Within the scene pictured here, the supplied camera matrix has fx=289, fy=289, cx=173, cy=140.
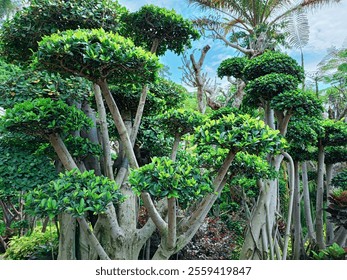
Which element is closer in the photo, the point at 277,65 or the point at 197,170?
the point at 197,170

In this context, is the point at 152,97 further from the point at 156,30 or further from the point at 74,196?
the point at 74,196

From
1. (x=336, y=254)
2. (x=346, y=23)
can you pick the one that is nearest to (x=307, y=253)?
(x=336, y=254)

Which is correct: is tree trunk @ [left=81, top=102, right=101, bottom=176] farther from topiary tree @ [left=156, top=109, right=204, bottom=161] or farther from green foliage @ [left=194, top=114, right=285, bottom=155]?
green foliage @ [left=194, top=114, right=285, bottom=155]

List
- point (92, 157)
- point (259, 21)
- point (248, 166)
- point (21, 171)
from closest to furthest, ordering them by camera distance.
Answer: point (248, 166) → point (21, 171) → point (92, 157) → point (259, 21)

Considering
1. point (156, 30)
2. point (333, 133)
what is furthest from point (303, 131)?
point (156, 30)

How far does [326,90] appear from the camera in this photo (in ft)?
19.5

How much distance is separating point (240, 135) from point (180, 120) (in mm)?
711

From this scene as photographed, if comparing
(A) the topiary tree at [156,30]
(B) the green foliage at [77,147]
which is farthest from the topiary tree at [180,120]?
(B) the green foliage at [77,147]

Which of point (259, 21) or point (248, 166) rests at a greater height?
point (259, 21)

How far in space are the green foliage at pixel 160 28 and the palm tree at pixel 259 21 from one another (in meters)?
1.78

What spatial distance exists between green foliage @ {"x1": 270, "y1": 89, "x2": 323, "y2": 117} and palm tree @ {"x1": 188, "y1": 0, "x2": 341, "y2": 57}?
67.0 inches

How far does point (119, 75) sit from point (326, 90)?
5357 mm

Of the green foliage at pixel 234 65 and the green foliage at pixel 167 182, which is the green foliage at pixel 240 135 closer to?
the green foliage at pixel 167 182

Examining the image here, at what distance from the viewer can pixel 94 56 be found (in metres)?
1.58
